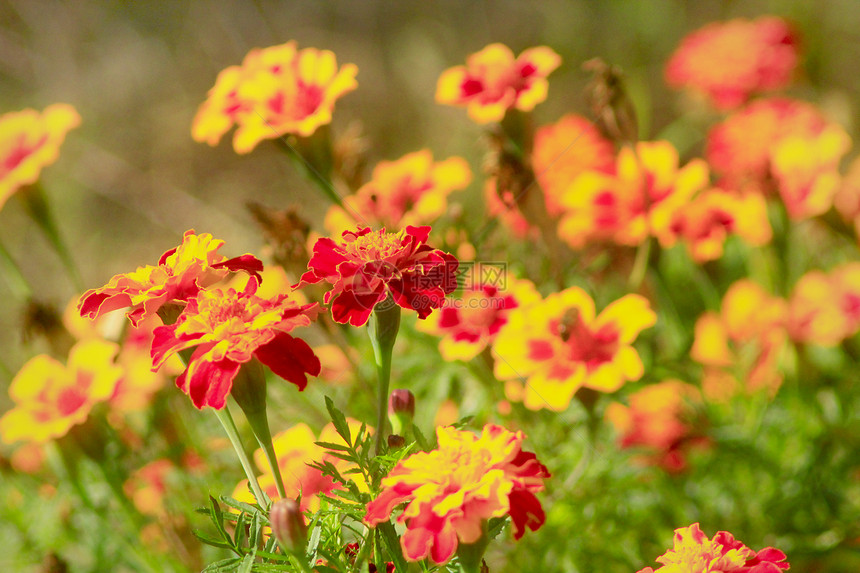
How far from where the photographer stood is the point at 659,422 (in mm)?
1056

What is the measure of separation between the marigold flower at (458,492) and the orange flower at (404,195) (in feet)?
1.51

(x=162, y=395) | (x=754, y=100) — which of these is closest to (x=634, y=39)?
(x=754, y=100)

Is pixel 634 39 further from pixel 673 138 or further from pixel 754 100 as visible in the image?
pixel 754 100

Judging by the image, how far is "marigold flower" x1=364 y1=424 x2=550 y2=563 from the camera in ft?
1.42

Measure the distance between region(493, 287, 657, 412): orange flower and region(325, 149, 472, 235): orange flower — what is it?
225 mm

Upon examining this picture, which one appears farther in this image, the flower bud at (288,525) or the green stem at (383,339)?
the green stem at (383,339)

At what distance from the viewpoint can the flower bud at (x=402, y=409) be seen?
576mm

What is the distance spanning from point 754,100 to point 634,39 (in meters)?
1.00

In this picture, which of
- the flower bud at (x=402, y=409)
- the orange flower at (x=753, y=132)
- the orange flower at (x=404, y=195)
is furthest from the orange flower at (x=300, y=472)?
the orange flower at (x=753, y=132)

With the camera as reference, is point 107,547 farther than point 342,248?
Yes

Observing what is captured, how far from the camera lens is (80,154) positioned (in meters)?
2.52

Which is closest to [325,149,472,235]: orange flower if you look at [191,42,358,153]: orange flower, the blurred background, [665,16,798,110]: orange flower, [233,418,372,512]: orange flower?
[191,42,358,153]: orange flower

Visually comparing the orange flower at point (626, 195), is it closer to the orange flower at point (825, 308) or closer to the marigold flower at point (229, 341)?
the orange flower at point (825, 308)

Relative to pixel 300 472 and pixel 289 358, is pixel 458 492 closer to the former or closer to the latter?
pixel 289 358
